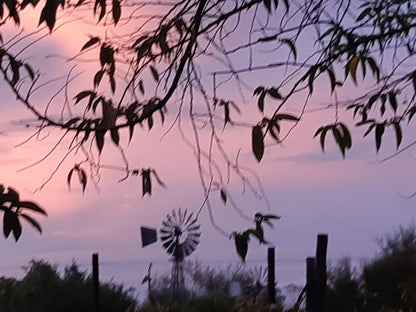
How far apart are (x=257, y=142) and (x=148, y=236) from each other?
6.42 metres

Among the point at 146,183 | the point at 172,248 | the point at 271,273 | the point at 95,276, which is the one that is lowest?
the point at 146,183

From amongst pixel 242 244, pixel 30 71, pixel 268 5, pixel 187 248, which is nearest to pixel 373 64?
pixel 268 5

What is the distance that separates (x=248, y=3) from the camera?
4062 mm

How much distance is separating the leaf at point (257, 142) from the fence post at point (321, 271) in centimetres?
315

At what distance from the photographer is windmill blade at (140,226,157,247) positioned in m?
9.11

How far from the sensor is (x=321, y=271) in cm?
600

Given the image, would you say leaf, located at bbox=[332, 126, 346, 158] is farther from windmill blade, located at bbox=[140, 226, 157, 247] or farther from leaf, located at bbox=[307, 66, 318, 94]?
windmill blade, located at bbox=[140, 226, 157, 247]

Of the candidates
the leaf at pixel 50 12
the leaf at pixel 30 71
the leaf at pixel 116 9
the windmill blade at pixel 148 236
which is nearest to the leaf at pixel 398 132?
the leaf at pixel 116 9

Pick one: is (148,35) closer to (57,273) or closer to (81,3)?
(81,3)

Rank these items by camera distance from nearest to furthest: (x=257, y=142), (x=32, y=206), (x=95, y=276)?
1. (x=32, y=206)
2. (x=257, y=142)
3. (x=95, y=276)

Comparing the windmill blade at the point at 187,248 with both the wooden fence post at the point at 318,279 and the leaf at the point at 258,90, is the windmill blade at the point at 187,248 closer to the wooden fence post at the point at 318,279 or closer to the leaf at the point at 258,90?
the wooden fence post at the point at 318,279

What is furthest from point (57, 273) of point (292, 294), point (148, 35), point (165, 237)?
point (148, 35)

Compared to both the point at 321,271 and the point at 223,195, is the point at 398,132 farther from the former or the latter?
the point at 321,271

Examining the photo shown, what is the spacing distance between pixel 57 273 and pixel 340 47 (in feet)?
29.5
